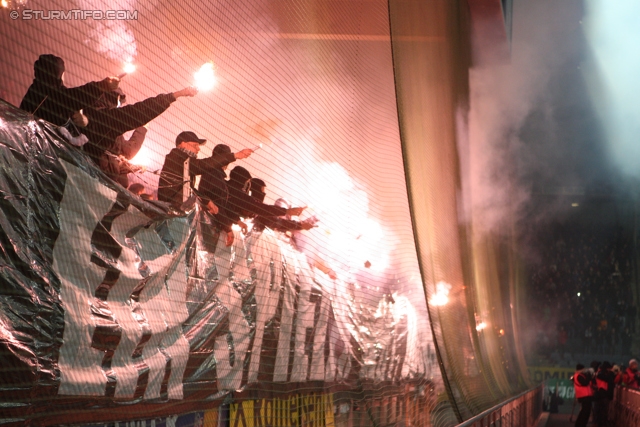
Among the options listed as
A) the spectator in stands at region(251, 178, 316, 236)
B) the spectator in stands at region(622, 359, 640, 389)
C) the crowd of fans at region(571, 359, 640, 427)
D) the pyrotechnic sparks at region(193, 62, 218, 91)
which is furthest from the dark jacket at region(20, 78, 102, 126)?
the spectator in stands at region(622, 359, 640, 389)

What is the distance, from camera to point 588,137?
52.2 feet

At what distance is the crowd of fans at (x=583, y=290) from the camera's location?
20266mm

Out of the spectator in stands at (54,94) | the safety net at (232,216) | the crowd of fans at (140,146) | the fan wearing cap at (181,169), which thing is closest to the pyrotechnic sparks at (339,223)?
the safety net at (232,216)

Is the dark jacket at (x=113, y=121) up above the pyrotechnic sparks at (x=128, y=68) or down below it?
below

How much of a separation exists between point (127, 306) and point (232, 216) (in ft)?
3.11

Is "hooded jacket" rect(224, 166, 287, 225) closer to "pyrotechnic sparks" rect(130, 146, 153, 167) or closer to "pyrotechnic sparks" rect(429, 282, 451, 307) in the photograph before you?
"pyrotechnic sparks" rect(130, 146, 153, 167)

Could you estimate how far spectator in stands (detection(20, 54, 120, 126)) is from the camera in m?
2.19

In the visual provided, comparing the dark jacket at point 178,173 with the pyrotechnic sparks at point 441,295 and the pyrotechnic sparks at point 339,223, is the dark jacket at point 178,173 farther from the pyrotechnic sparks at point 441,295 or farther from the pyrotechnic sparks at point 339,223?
the pyrotechnic sparks at point 441,295

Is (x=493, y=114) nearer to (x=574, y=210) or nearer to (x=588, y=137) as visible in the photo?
(x=588, y=137)

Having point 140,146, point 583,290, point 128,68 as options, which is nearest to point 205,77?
point 128,68

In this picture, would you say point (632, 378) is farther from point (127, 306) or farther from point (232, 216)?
point (127, 306)

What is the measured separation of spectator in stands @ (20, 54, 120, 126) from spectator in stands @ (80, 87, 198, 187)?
47 mm

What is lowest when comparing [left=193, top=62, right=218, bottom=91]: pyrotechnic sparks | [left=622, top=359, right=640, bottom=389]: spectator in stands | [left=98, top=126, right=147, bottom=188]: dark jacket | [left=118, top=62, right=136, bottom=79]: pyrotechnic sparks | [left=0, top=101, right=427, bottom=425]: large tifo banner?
[left=0, top=101, right=427, bottom=425]: large tifo banner

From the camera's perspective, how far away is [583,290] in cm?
2127
